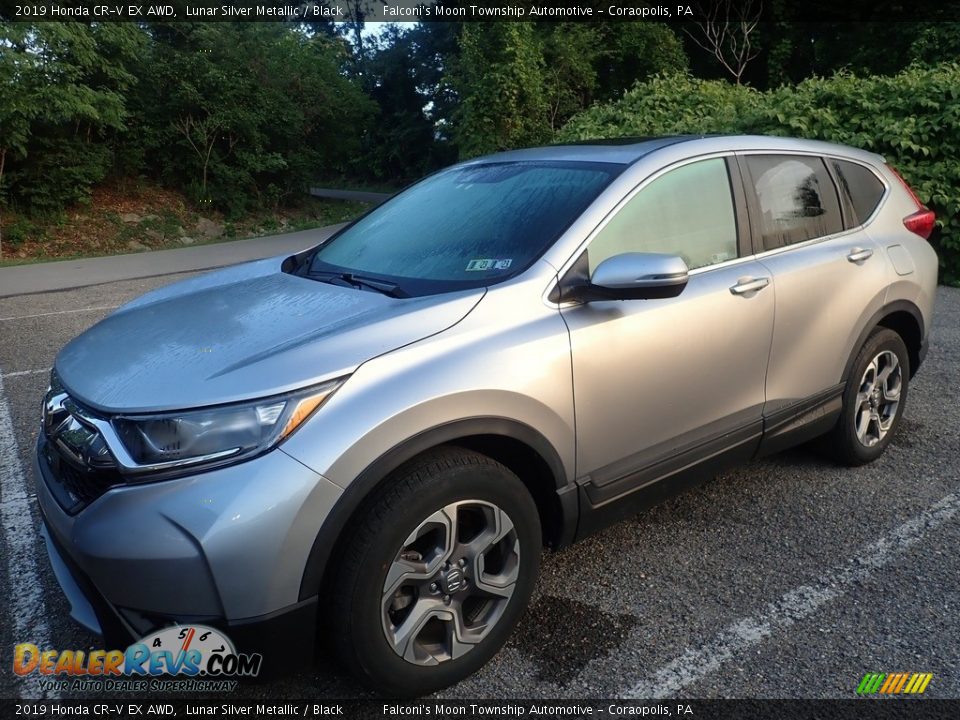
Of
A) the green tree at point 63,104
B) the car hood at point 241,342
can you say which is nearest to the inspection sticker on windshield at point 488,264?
the car hood at point 241,342

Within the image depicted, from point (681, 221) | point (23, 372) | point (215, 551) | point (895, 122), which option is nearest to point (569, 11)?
point (895, 122)

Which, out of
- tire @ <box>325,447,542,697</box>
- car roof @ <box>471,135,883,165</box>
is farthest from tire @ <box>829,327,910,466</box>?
tire @ <box>325,447,542,697</box>

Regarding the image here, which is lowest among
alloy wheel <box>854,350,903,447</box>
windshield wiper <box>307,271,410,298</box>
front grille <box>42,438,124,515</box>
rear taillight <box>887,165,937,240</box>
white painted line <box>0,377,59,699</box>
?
white painted line <box>0,377,59,699</box>

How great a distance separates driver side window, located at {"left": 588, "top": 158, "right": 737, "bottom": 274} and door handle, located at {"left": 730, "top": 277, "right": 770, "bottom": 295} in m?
0.12

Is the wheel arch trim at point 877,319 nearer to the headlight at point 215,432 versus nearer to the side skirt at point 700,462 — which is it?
the side skirt at point 700,462

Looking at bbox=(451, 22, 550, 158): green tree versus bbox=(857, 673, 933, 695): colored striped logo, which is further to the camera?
bbox=(451, 22, 550, 158): green tree

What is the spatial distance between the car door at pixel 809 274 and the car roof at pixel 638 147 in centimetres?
6

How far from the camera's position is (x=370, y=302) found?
2623 millimetres

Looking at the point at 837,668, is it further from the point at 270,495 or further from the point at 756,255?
the point at 270,495

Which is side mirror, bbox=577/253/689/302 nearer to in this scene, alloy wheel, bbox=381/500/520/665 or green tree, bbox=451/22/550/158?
alloy wheel, bbox=381/500/520/665

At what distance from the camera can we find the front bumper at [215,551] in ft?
6.51

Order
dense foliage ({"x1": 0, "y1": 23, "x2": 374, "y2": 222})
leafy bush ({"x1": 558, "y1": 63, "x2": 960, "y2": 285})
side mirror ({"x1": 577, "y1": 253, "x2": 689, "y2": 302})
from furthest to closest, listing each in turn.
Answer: dense foliage ({"x1": 0, "y1": 23, "x2": 374, "y2": 222}) < leafy bush ({"x1": 558, "y1": 63, "x2": 960, "y2": 285}) < side mirror ({"x1": 577, "y1": 253, "x2": 689, "y2": 302})

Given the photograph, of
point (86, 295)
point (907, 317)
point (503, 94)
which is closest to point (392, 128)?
point (503, 94)

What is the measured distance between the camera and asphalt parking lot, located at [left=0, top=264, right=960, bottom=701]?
249cm
